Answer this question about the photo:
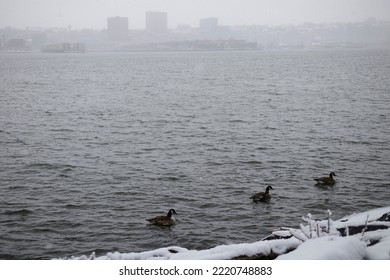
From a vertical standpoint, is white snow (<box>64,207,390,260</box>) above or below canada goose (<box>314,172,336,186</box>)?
above

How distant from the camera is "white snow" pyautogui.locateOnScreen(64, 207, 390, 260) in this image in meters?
8.14

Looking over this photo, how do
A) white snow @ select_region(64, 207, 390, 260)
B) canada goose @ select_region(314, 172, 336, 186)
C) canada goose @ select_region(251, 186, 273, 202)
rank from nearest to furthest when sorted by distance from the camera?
white snow @ select_region(64, 207, 390, 260) < canada goose @ select_region(251, 186, 273, 202) < canada goose @ select_region(314, 172, 336, 186)

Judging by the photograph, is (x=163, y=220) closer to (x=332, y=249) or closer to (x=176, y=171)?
(x=176, y=171)

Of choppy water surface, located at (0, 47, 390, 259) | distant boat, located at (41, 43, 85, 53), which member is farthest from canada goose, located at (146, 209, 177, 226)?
distant boat, located at (41, 43, 85, 53)

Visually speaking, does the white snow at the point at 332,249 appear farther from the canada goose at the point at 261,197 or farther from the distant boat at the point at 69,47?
the distant boat at the point at 69,47

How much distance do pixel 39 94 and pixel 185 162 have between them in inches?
1678

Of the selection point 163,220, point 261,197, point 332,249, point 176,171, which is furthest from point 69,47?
point 332,249

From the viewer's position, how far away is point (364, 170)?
24.2 m

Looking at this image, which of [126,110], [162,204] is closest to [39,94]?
[126,110]

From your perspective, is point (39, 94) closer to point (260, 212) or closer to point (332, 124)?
point (332, 124)

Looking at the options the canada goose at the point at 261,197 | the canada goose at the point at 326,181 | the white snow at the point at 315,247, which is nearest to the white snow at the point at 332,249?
the white snow at the point at 315,247

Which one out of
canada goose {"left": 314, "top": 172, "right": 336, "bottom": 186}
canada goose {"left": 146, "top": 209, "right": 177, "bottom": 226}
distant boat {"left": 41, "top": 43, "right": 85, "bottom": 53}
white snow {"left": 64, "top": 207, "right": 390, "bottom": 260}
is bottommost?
canada goose {"left": 146, "top": 209, "right": 177, "bottom": 226}

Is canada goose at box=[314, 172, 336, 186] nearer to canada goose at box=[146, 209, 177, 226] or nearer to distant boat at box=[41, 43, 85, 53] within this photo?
canada goose at box=[146, 209, 177, 226]
